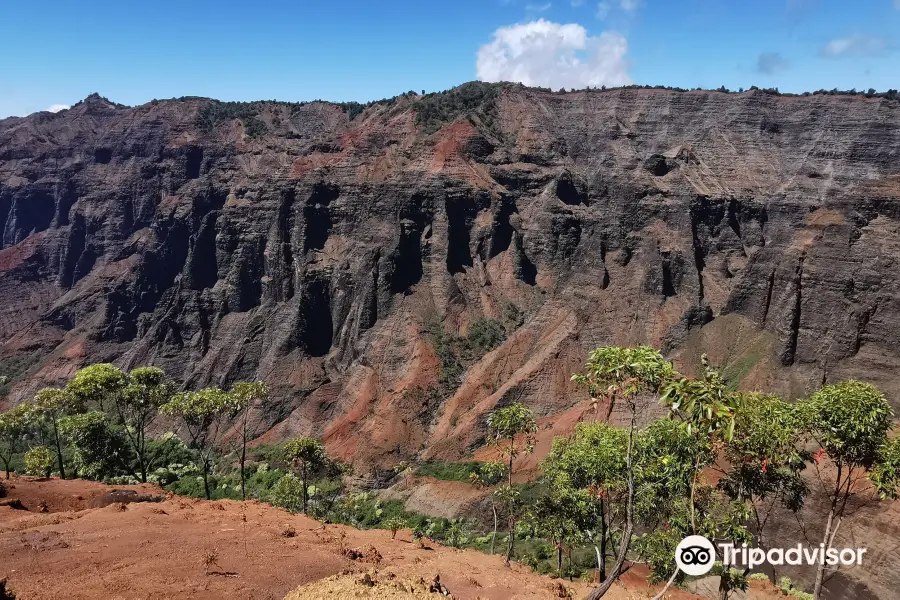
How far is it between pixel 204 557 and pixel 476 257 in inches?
2616

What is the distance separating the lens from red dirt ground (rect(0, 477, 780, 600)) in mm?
16953

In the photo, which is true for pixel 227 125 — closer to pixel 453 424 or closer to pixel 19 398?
pixel 19 398

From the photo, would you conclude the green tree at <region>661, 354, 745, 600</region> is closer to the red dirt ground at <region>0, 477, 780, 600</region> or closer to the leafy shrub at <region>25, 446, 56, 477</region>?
the red dirt ground at <region>0, 477, 780, 600</region>

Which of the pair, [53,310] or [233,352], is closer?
[233,352]

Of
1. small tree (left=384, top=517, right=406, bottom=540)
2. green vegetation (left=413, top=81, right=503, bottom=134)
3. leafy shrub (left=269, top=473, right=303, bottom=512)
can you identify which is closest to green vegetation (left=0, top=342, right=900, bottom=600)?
leafy shrub (left=269, top=473, right=303, bottom=512)

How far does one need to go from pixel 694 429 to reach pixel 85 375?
33747 millimetres

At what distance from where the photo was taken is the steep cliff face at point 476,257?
183 feet

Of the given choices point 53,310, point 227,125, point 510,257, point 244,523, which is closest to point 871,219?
point 510,257

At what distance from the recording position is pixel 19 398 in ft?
285

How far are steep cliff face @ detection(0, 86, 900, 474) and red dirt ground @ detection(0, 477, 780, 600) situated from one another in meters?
36.0

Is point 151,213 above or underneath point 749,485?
above

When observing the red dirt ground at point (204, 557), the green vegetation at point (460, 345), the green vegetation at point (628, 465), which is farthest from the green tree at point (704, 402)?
the green vegetation at point (460, 345)

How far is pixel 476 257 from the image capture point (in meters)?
82.8

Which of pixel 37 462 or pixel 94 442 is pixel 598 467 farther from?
pixel 37 462
